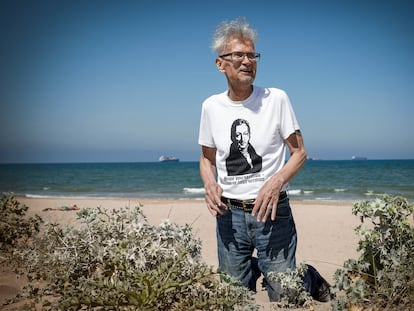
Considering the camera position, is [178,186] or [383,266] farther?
[178,186]

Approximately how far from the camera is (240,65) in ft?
8.46

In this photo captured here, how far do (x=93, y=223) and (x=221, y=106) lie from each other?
1.26 metres

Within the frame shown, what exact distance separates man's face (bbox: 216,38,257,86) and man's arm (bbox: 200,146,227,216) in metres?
0.62

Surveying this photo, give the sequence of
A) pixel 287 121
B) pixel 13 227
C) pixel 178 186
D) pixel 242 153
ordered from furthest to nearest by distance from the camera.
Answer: pixel 178 186
pixel 13 227
pixel 242 153
pixel 287 121

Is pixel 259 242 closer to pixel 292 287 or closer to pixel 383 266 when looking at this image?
pixel 292 287

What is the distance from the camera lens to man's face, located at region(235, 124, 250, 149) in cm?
264

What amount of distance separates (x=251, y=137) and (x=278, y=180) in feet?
1.34

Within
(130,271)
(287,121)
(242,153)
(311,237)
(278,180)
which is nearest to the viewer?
(130,271)

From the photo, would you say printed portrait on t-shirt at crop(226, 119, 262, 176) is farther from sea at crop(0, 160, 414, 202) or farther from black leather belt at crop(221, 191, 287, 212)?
sea at crop(0, 160, 414, 202)

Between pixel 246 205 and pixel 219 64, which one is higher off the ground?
pixel 219 64

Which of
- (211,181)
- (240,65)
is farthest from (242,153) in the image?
(240,65)

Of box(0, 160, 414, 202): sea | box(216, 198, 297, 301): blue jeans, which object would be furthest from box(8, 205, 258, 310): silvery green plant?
box(0, 160, 414, 202): sea

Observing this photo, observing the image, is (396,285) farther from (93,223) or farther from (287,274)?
(93,223)

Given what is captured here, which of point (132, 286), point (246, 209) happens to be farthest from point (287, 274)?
point (132, 286)
